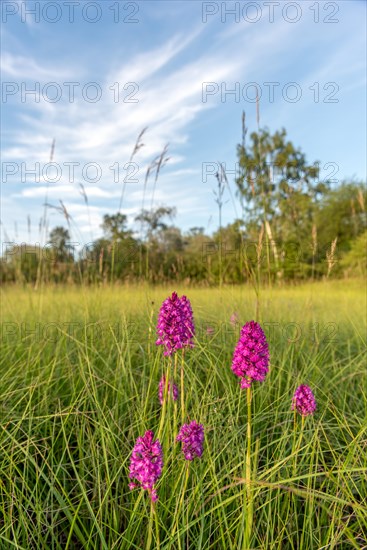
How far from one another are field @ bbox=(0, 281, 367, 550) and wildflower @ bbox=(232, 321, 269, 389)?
32 cm

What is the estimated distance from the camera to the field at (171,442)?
1.64 metres

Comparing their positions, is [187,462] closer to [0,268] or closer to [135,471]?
[135,471]

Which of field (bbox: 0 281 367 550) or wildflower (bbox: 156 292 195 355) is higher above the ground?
wildflower (bbox: 156 292 195 355)

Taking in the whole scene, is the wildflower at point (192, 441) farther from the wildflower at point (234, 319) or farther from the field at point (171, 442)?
the wildflower at point (234, 319)

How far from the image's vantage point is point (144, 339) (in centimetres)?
359

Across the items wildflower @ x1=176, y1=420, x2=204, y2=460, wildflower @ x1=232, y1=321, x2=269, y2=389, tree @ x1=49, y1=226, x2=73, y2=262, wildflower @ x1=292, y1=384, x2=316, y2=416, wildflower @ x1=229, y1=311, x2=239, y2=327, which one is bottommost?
wildflower @ x1=176, y1=420, x2=204, y2=460

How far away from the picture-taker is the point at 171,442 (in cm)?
189

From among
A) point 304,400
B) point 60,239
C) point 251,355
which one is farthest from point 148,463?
point 60,239

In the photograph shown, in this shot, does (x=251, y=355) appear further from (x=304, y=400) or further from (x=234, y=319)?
(x=234, y=319)

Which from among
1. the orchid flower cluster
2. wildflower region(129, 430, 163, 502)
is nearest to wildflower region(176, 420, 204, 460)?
the orchid flower cluster

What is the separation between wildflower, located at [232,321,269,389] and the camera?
1437 mm

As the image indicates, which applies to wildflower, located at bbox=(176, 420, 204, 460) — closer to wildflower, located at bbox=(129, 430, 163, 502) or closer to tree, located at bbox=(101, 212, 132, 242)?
wildflower, located at bbox=(129, 430, 163, 502)

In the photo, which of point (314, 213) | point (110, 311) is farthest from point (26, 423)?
point (314, 213)

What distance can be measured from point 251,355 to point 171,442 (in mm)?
727
